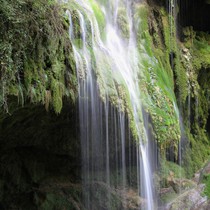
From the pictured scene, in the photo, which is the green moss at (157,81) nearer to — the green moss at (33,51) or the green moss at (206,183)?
the green moss at (206,183)

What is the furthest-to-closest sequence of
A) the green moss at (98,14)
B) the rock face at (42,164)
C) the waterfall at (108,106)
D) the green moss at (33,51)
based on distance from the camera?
the green moss at (98,14), the rock face at (42,164), the waterfall at (108,106), the green moss at (33,51)

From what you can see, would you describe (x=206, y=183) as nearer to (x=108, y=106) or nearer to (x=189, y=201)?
(x=189, y=201)

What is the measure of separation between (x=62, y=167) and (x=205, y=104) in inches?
318

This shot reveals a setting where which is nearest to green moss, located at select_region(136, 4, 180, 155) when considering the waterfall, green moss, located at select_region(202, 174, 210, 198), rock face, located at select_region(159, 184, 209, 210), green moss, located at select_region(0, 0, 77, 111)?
the waterfall

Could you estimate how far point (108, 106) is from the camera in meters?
7.05

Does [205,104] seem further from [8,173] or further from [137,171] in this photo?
[8,173]

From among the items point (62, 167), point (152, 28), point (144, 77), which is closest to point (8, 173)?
point (62, 167)

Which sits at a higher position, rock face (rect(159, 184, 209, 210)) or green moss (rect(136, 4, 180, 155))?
green moss (rect(136, 4, 180, 155))

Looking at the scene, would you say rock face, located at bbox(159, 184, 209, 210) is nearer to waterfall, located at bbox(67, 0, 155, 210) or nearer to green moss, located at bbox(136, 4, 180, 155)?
waterfall, located at bbox(67, 0, 155, 210)

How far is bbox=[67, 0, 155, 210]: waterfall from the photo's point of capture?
677 centimetres

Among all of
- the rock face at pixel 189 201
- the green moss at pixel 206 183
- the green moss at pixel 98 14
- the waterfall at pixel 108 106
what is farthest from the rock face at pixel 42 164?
the green moss at pixel 206 183

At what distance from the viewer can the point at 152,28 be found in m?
11.2

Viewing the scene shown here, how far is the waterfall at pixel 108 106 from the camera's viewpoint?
6770 millimetres

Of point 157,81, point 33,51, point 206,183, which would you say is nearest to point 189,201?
point 206,183
